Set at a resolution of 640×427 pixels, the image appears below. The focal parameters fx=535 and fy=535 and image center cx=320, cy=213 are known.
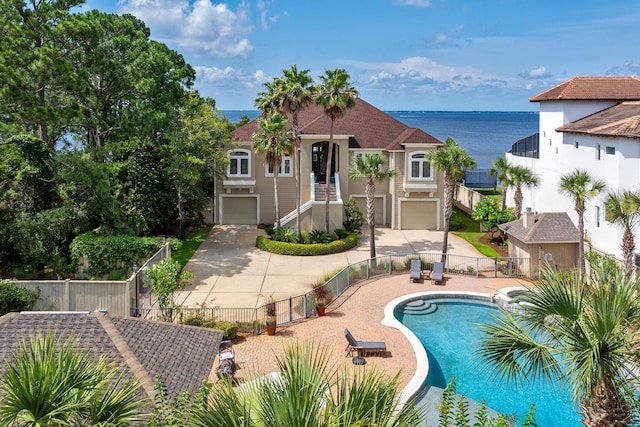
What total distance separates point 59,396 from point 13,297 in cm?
1397

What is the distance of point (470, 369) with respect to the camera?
1647 cm

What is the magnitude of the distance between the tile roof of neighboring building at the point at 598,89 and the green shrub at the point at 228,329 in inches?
930

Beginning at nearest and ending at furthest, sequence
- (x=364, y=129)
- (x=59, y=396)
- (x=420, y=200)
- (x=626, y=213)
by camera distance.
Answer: (x=59, y=396), (x=626, y=213), (x=420, y=200), (x=364, y=129)

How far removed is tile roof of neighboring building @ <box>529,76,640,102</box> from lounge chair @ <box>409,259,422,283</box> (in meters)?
14.1

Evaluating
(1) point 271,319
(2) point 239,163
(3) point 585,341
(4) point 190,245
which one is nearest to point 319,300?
(1) point 271,319

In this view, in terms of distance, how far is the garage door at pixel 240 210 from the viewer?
38.1 metres

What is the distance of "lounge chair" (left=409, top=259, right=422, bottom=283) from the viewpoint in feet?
82.6

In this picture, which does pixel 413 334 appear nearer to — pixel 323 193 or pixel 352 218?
pixel 352 218

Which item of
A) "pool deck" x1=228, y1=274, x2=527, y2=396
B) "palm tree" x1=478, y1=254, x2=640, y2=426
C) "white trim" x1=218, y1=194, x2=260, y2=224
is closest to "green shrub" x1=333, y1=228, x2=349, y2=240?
"white trim" x1=218, y1=194, x2=260, y2=224

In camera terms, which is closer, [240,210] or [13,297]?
[13,297]

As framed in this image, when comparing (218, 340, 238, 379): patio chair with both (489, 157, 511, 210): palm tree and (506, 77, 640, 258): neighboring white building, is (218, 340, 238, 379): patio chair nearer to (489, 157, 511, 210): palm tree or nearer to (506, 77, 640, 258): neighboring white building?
(506, 77, 640, 258): neighboring white building

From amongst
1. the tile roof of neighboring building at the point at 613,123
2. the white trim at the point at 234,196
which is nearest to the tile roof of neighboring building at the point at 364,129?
the white trim at the point at 234,196

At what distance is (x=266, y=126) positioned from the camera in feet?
100

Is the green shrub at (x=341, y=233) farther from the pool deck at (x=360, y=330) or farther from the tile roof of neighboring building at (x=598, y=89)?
the tile roof of neighboring building at (x=598, y=89)
